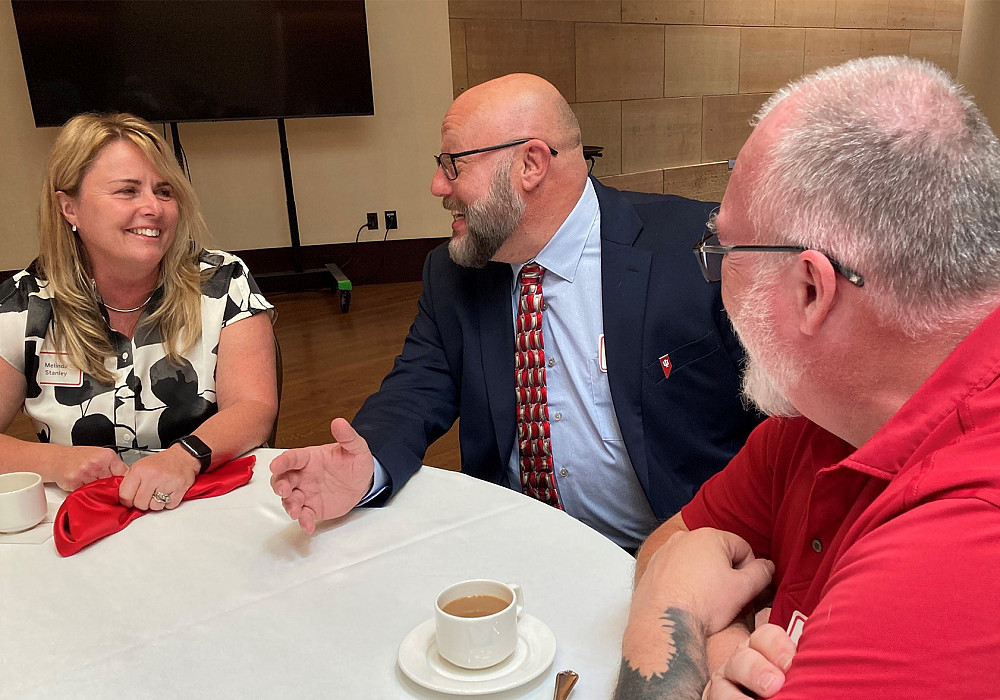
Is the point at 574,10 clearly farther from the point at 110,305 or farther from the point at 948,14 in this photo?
the point at 110,305

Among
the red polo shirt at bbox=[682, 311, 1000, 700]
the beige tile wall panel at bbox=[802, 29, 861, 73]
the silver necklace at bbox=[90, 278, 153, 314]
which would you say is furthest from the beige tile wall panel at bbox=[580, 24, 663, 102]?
the red polo shirt at bbox=[682, 311, 1000, 700]

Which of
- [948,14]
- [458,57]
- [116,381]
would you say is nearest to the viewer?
[116,381]

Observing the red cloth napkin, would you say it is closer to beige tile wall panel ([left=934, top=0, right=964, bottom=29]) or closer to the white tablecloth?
the white tablecloth

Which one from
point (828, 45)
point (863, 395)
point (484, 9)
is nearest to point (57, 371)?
point (863, 395)

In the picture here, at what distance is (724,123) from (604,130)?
5.50 feet

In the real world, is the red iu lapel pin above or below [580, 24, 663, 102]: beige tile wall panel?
below

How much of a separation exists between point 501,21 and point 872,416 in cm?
616

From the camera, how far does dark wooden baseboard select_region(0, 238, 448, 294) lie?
6180 mm

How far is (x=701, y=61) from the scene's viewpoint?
772 cm

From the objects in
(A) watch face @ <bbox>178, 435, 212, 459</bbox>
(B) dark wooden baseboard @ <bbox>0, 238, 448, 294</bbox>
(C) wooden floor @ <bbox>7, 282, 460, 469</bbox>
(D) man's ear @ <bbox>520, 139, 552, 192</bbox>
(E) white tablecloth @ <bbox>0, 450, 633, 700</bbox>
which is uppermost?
(D) man's ear @ <bbox>520, 139, 552, 192</bbox>

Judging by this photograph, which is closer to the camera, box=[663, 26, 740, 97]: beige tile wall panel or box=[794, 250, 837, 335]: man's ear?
box=[794, 250, 837, 335]: man's ear

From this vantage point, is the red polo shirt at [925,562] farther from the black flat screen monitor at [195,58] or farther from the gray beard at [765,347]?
the black flat screen monitor at [195,58]

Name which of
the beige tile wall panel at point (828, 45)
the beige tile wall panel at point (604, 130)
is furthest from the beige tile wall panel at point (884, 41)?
the beige tile wall panel at point (604, 130)

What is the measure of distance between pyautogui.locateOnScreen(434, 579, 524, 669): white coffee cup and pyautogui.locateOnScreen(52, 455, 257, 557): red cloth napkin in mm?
678
